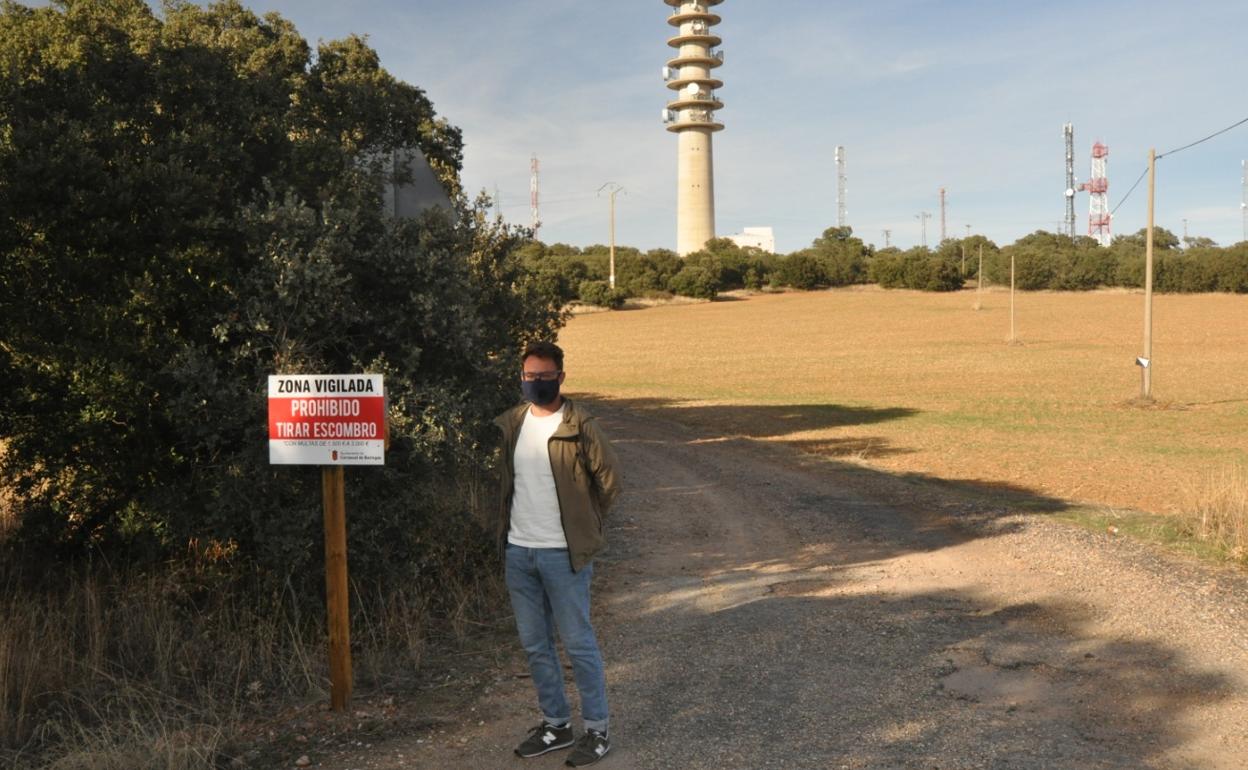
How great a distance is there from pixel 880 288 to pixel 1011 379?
67041 millimetres

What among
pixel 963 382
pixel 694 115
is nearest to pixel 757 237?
pixel 694 115

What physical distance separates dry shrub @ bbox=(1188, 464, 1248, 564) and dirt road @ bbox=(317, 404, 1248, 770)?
70 centimetres

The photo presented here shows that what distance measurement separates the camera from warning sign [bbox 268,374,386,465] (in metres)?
6.00

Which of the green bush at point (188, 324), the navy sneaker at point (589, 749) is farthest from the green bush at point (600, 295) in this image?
the navy sneaker at point (589, 749)

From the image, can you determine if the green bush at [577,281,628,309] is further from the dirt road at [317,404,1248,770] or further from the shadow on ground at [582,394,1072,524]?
the dirt road at [317,404,1248,770]

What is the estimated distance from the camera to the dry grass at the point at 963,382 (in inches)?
765

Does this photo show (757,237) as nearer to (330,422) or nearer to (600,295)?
(600,295)

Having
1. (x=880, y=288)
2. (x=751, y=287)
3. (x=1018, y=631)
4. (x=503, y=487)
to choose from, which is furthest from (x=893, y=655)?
(x=880, y=288)

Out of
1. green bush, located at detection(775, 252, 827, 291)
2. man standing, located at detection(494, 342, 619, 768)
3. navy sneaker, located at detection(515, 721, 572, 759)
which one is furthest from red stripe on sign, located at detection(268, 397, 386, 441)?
green bush, located at detection(775, 252, 827, 291)

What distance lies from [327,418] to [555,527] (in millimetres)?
1659

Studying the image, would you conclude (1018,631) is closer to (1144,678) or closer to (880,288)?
(1144,678)

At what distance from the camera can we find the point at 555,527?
5.35m

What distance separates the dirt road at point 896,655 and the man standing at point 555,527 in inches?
16.6

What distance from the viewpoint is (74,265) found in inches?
305
